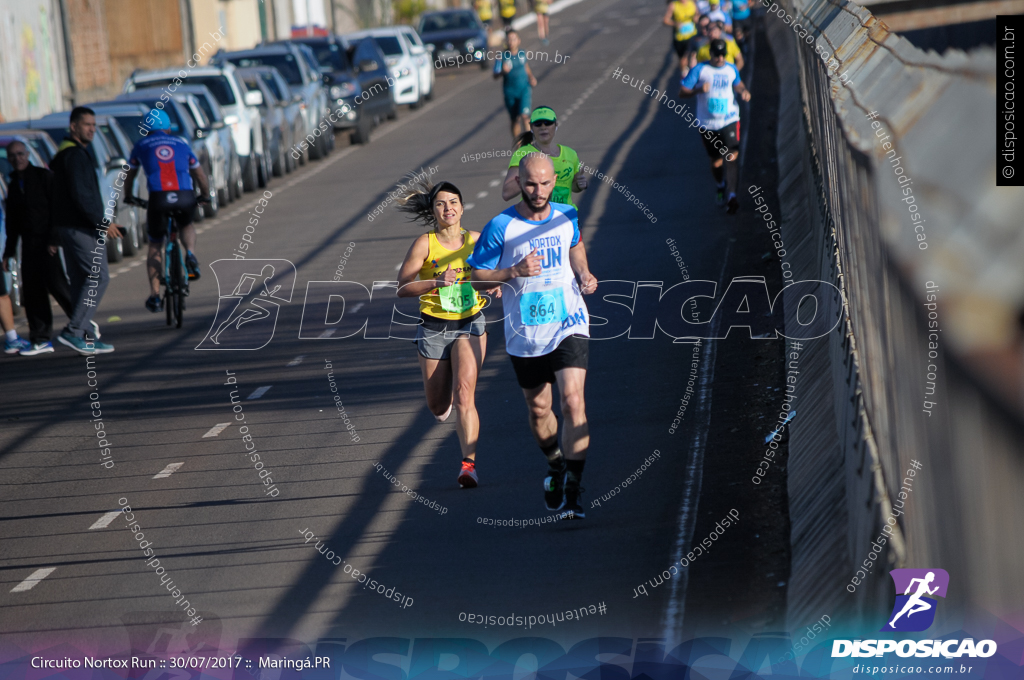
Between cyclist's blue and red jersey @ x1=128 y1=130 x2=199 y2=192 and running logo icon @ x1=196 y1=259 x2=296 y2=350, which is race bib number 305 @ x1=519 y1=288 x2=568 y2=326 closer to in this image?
running logo icon @ x1=196 y1=259 x2=296 y2=350

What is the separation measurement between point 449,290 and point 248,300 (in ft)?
26.8

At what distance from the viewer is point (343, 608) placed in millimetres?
6980

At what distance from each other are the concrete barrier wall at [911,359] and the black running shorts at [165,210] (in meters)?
7.83

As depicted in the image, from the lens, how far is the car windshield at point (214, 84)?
26359 millimetres

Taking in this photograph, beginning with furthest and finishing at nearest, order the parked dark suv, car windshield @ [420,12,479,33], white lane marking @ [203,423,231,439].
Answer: car windshield @ [420,12,479,33] → the parked dark suv → white lane marking @ [203,423,231,439]

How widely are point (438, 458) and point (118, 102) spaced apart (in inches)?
626

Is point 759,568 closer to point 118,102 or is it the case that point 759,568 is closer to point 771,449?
point 771,449

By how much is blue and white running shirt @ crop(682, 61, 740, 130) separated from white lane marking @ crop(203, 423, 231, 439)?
29.2ft

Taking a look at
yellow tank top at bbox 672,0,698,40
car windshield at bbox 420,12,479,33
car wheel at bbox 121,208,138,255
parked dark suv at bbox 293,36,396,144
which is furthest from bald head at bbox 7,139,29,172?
car windshield at bbox 420,12,479,33

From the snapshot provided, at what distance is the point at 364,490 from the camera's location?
901cm

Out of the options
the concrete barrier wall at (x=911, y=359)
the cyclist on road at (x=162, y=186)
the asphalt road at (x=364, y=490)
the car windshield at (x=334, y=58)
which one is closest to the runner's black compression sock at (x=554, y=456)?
Answer: the asphalt road at (x=364, y=490)

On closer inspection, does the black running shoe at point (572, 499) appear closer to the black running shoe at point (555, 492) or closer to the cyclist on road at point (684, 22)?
the black running shoe at point (555, 492)

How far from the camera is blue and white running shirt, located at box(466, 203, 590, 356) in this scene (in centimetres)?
802

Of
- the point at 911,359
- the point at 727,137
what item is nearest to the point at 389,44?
→ the point at 727,137
